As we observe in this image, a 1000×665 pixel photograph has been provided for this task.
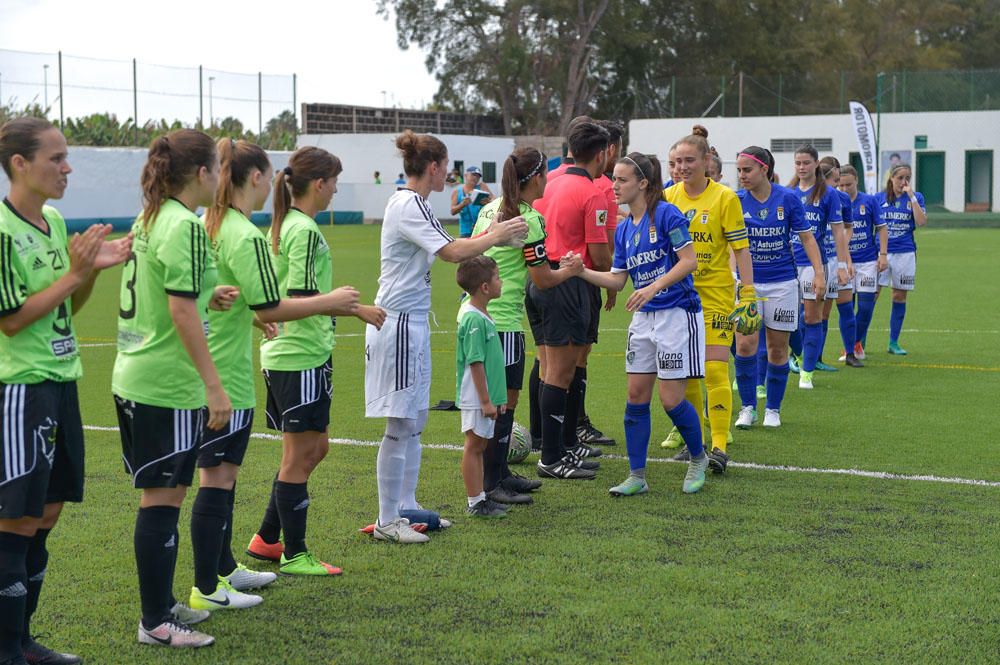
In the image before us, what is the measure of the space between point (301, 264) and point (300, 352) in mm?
401

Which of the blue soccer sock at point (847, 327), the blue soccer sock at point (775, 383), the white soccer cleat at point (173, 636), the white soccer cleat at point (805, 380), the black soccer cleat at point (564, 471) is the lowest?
the white soccer cleat at point (173, 636)

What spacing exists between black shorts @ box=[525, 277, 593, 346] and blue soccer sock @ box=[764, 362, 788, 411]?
225 cm

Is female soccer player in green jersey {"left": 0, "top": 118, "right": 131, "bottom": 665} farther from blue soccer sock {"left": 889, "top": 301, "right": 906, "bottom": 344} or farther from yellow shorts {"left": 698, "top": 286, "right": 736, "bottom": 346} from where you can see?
blue soccer sock {"left": 889, "top": 301, "right": 906, "bottom": 344}

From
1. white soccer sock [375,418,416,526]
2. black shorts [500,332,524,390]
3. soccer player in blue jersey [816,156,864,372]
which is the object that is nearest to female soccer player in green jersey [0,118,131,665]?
white soccer sock [375,418,416,526]

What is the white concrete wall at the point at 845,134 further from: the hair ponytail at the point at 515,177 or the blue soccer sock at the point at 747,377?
the hair ponytail at the point at 515,177

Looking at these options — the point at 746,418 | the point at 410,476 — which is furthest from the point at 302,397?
the point at 746,418

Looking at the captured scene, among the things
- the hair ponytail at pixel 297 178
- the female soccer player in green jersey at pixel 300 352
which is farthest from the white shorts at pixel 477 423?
the hair ponytail at pixel 297 178

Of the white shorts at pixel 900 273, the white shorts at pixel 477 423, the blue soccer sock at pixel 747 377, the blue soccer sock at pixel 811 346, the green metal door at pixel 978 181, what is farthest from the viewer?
the green metal door at pixel 978 181

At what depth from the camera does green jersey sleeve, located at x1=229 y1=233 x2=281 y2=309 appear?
4.54m

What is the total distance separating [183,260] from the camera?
13.5 feet

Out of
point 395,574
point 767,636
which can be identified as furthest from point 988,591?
point 395,574

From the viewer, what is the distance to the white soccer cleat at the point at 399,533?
19.0 feet

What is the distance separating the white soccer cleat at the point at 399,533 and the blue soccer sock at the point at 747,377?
376cm

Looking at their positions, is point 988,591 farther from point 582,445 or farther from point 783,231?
point 783,231
